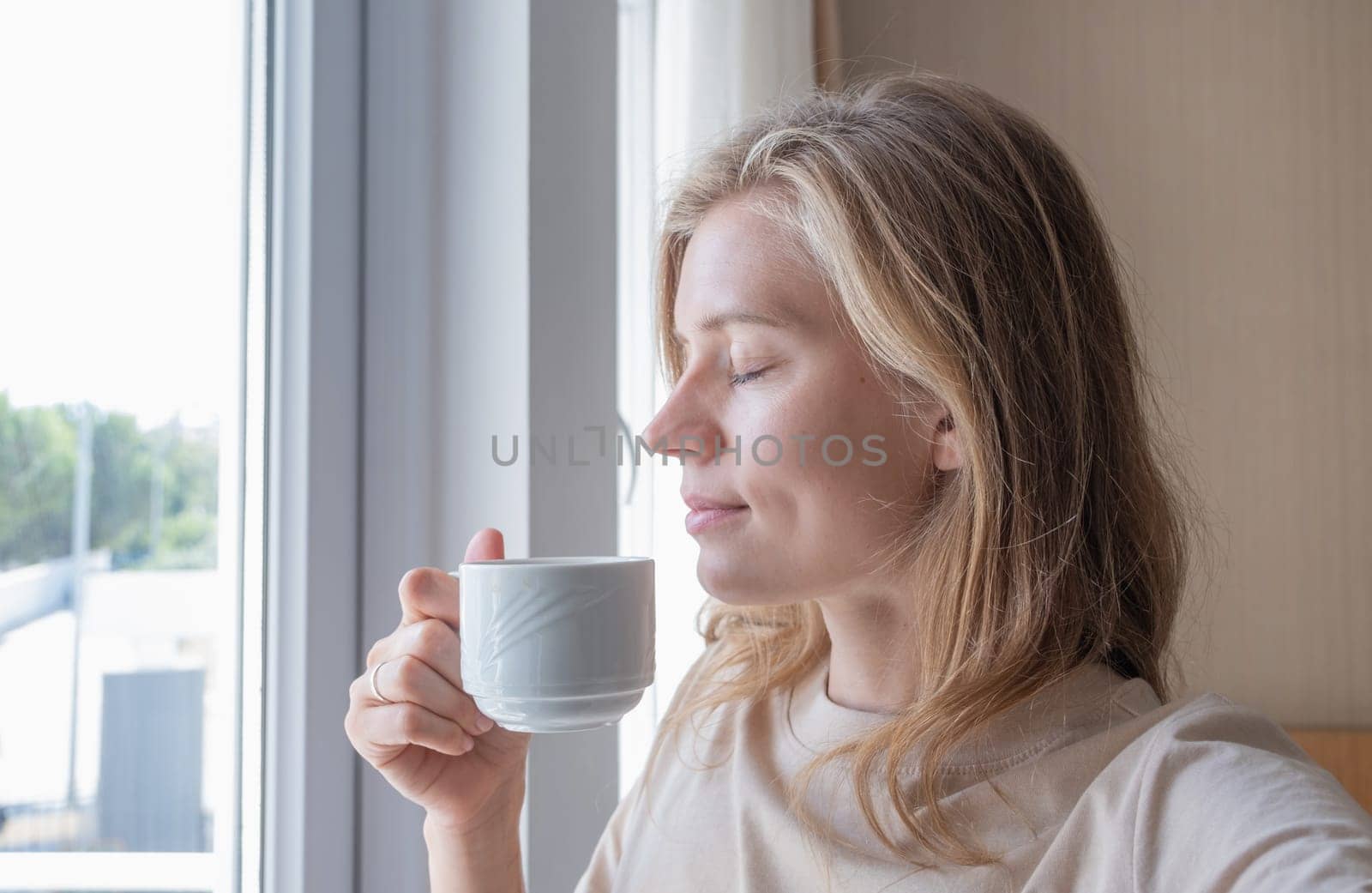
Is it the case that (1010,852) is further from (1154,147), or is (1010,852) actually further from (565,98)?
(1154,147)

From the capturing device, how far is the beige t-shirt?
0.63 metres

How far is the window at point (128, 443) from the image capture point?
72 centimetres

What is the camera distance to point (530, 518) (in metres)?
1.09

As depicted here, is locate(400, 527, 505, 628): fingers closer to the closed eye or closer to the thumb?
the thumb

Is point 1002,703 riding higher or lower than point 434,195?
lower

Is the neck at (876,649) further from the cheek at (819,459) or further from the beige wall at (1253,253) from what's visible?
the beige wall at (1253,253)

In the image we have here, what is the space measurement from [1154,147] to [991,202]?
2036 mm

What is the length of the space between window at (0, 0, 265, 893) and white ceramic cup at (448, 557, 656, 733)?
33 centimetres

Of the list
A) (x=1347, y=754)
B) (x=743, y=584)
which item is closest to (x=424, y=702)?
(x=743, y=584)

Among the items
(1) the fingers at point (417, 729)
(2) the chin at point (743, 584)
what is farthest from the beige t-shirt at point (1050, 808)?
(1) the fingers at point (417, 729)

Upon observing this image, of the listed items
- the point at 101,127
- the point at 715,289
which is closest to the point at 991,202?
the point at 715,289

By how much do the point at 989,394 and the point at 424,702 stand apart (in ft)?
1.83

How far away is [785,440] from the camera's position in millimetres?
887

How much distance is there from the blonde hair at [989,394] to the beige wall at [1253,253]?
1765 mm
